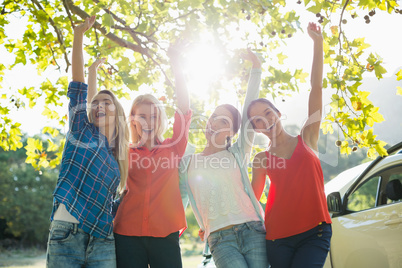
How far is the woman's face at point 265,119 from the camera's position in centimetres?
290

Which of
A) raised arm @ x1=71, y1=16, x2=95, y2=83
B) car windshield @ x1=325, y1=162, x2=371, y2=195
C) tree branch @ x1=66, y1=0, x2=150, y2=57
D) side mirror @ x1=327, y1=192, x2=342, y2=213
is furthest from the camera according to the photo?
tree branch @ x1=66, y1=0, x2=150, y2=57

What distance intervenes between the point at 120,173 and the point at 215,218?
73 centimetres

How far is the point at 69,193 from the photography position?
2428 millimetres

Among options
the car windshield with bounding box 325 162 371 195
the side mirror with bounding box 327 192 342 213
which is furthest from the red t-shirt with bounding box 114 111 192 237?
the car windshield with bounding box 325 162 371 195

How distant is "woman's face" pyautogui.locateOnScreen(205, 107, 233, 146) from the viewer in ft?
9.89

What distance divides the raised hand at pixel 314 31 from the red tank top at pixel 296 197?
2.75ft

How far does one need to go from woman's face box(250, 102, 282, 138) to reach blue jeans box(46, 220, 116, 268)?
135 centimetres

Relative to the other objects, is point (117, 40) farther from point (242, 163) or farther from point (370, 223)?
point (370, 223)

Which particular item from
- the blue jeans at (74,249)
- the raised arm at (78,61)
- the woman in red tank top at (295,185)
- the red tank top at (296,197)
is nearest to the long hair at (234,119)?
the woman in red tank top at (295,185)

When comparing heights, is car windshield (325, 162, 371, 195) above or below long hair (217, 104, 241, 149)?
below

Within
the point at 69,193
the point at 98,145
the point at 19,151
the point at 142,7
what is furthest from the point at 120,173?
the point at 19,151

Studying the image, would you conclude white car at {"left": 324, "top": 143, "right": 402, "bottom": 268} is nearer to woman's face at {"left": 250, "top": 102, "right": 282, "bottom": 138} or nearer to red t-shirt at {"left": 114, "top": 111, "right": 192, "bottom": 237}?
woman's face at {"left": 250, "top": 102, "right": 282, "bottom": 138}

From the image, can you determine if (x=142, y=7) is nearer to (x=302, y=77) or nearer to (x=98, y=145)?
(x=302, y=77)

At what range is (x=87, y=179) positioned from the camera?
8.23ft
